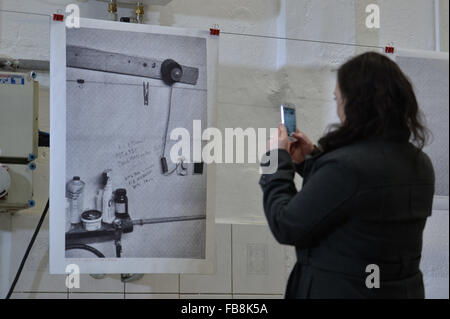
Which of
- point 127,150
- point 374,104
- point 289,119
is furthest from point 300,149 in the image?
point 127,150

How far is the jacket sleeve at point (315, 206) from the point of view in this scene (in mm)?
1225

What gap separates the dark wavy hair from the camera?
1297mm

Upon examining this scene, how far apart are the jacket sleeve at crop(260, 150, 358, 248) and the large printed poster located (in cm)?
62

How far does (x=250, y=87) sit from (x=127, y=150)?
26.1 inches

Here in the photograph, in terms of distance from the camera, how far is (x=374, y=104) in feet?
4.27

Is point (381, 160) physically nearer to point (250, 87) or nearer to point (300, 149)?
point (300, 149)

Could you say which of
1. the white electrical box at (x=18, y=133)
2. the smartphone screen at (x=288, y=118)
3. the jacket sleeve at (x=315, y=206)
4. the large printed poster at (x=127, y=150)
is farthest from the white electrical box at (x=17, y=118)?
the jacket sleeve at (x=315, y=206)

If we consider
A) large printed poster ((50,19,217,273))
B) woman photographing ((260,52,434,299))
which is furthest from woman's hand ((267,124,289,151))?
large printed poster ((50,19,217,273))

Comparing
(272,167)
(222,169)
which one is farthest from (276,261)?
(272,167)

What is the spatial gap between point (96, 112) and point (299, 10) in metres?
0.95

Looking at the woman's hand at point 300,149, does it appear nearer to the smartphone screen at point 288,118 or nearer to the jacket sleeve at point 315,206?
the smartphone screen at point 288,118

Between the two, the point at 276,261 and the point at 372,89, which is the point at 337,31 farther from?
the point at 372,89

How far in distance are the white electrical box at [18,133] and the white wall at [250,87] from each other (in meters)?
0.15

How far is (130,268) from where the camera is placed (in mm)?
1786
